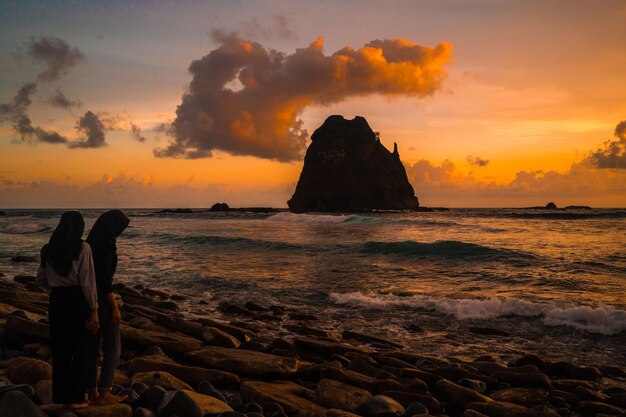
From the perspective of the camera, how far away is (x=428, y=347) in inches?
364

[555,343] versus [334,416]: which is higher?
[334,416]

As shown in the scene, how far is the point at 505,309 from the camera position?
476 inches

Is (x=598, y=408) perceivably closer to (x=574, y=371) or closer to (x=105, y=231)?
(x=574, y=371)

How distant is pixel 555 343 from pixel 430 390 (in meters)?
4.70

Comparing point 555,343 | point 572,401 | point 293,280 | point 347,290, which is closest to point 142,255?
point 293,280

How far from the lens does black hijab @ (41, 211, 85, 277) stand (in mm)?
4527

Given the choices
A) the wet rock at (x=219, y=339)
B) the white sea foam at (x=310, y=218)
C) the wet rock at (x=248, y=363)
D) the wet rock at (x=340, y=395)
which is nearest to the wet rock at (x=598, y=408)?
the wet rock at (x=340, y=395)

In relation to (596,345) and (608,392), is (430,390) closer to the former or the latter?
(608,392)

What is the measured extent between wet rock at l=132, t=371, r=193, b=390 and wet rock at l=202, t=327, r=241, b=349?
2.34 meters

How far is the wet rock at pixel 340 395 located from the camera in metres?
5.50

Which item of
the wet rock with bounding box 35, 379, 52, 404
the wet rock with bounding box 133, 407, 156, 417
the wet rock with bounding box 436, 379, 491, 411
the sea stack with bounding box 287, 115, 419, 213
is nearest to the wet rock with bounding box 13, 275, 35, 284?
the wet rock with bounding box 35, 379, 52, 404

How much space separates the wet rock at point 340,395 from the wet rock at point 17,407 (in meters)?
3.09

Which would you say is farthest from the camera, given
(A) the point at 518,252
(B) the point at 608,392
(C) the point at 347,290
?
(A) the point at 518,252

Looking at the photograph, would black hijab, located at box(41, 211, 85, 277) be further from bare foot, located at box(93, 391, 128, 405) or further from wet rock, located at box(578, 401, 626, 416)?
wet rock, located at box(578, 401, 626, 416)
